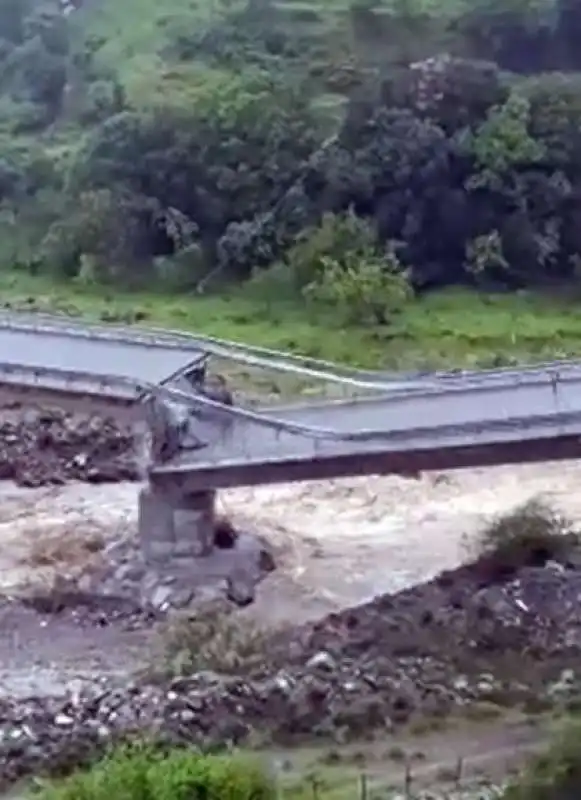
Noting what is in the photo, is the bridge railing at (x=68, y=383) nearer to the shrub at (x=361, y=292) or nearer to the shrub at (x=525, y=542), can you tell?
the shrub at (x=525, y=542)

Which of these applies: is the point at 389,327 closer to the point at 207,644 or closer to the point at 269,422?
the point at 269,422

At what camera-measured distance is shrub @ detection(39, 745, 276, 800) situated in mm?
16531

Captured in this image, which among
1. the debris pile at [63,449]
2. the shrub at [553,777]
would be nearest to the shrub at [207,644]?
the shrub at [553,777]

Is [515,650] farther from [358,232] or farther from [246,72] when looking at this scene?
[246,72]

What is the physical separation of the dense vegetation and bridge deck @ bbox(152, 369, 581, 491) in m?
13.6

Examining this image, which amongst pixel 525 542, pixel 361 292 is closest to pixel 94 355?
pixel 525 542

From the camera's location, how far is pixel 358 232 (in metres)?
43.7

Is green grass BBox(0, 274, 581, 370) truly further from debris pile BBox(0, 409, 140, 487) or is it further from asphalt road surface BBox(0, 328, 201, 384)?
asphalt road surface BBox(0, 328, 201, 384)

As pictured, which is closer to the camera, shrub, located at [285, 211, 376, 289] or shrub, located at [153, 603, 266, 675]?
shrub, located at [153, 603, 266, 675]

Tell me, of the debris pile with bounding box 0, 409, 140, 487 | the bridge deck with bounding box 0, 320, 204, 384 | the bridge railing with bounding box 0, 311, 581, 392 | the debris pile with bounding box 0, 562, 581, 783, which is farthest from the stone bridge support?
the debris pile with bounding box 0, 409, 140, 487

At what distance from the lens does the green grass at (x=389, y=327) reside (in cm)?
3931

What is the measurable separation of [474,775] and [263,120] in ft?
97.6

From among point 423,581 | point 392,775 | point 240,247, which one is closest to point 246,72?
point 240,247

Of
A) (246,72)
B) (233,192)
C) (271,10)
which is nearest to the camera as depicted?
(233,192)
